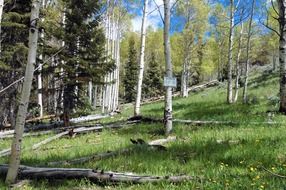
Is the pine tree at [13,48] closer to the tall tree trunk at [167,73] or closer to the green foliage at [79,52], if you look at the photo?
the green foliage at [79,52]

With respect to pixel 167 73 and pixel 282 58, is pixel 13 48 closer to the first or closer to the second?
pixel 167 73

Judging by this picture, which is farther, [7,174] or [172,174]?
[7,174]

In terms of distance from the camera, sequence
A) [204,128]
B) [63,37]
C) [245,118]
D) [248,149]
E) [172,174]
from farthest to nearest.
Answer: [63,37] < [245,118] < [204,128] < [248,149] < [172,174]

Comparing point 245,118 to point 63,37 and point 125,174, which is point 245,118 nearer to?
point 125,174

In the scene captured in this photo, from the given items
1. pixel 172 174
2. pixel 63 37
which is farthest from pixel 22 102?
pixel 63 37

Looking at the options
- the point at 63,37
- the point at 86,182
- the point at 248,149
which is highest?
the point at 63,37

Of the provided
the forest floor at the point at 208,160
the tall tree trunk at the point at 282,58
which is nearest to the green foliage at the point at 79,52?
the forest floor at the point at 208,160

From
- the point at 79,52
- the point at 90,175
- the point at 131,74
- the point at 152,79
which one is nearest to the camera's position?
the point at 90,175

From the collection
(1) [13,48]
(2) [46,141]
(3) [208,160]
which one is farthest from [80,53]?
(3) [208,160]

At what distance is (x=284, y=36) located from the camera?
487 inches

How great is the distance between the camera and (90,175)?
5.98 m

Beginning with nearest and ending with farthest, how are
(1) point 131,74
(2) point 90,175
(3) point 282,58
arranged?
(2) point 90,175 < (3) point 282,58 < (1) point 131,74

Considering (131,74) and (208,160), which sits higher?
(131,74)

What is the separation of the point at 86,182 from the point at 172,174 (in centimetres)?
139
